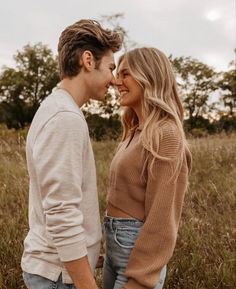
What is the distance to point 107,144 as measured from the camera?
9273 millimetres

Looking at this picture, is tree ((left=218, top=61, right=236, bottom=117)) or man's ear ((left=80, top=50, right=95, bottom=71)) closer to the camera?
man's ear ((left=80, top=50, right=95, bottom=71))

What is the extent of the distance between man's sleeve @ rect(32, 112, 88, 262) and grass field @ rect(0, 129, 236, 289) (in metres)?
1.88

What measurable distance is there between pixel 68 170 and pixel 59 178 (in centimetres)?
5

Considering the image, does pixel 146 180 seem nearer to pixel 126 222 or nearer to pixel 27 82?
pixel 126 222

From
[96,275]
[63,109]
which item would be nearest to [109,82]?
[63,109]

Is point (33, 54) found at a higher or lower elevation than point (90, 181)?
higher

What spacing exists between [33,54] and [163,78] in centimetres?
4479

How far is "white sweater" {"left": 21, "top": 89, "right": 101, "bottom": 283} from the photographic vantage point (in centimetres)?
161

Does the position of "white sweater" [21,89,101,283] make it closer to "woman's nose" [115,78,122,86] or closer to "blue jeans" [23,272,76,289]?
"blue jeans" [23,272,76,289]

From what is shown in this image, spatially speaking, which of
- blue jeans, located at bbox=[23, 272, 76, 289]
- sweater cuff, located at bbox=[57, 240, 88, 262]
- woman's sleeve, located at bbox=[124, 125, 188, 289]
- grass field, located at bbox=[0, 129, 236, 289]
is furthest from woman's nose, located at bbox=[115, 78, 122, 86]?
grass field, located at bbox=[0, 129, 236, 289]

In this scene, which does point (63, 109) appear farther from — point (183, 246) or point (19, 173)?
point (19, 173)

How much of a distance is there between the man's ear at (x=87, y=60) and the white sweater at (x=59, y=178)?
189 millimetres

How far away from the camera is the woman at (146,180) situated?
1.90m

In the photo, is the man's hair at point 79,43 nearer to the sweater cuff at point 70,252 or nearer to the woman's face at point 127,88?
the woman's face at point 127,88
